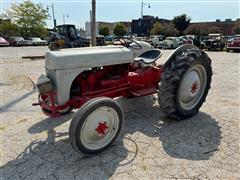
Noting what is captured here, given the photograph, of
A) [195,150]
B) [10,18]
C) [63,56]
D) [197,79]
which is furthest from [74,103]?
[10,18]

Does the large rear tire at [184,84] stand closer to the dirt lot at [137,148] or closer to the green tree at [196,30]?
the dirt lot at [137,148]

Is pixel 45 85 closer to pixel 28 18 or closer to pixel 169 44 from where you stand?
pixel 169 44

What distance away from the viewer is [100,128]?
3.10m

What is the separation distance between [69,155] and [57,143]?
41cm

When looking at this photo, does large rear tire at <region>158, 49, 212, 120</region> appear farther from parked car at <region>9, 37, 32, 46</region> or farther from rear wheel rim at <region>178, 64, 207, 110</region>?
parked car at <region>9, 37, 32, 46</region>

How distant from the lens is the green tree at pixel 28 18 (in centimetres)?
4434

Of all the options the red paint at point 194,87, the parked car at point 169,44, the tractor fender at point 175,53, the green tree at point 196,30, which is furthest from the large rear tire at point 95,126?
the green tree at point 196,30

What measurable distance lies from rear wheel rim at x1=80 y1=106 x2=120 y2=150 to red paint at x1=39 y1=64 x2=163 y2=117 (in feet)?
1.71

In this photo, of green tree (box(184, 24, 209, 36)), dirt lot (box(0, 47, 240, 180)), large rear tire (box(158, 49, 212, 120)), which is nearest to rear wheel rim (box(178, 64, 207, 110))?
large rear tire (box(158, 49, 212, 120))

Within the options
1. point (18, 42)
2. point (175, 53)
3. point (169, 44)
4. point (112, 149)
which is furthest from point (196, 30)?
point (112, 149)

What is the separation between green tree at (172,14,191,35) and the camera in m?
48.9

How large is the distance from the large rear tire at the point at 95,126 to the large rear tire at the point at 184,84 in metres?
0.97

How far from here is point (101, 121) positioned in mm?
3109

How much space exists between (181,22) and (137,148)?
49635 millimetres
